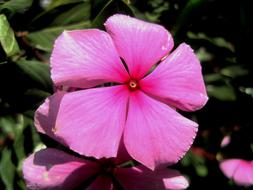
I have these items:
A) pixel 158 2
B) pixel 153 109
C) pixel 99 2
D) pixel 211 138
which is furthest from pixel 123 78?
pixel 211 138

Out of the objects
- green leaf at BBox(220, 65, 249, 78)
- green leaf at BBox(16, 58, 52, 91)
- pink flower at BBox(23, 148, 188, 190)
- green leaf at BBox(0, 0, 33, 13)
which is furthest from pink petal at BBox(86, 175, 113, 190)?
green leaf at BBox(220, 65, 249, 78)

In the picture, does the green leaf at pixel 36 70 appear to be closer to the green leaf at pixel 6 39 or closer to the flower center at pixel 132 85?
the green leaf at pixel 6 39

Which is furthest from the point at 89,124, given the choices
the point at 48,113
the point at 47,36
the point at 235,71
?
the point at 235,71

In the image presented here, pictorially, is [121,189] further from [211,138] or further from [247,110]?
[211,138]

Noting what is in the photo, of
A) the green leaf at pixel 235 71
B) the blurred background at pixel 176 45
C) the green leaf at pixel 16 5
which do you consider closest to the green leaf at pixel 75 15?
the blurred background at pixel 176 45

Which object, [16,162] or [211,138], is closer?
[16,162]

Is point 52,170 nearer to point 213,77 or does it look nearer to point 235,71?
point 213,77
